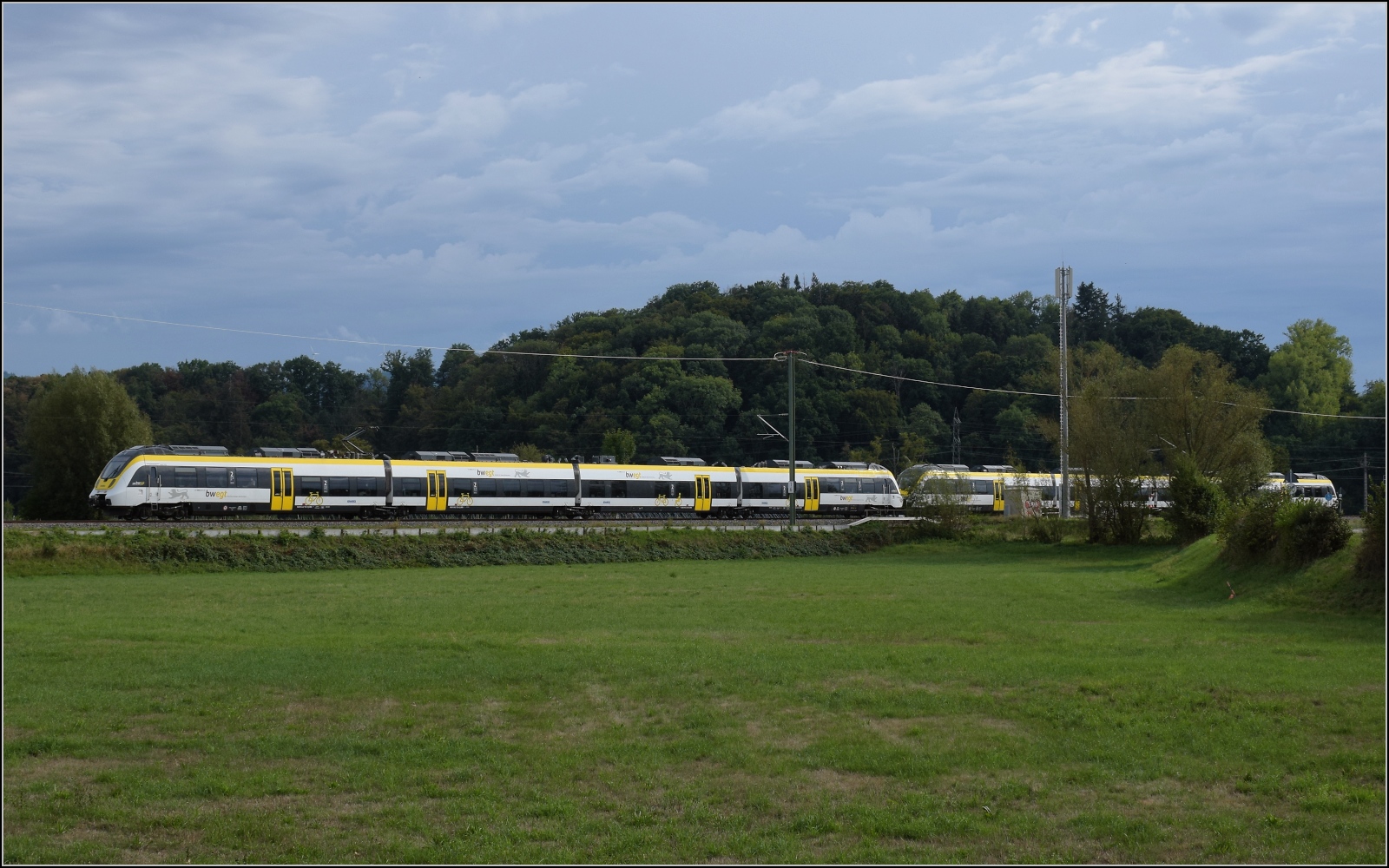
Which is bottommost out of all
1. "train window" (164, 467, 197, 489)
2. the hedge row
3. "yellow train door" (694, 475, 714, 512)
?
the hedge row

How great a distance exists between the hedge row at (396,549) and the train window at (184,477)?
8.02 meters

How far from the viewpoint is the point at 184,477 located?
4388 centimetres

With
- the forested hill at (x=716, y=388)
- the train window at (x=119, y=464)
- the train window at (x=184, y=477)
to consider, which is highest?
the forested hill at (x=716, y=388)

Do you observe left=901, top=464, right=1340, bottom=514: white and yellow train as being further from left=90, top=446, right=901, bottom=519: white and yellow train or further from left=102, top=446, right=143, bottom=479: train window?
left=102, top=446, right=143, bottom=479: train window

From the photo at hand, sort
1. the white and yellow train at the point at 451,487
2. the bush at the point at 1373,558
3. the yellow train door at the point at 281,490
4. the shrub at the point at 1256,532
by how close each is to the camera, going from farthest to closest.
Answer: the yellow train door at the point at 281,490 → the white and yellow train at the point at 451,487 → the shrub at the point at 1256,532 → the bush at the point at 1373,558

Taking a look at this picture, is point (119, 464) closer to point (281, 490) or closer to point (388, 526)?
point (281, 490)

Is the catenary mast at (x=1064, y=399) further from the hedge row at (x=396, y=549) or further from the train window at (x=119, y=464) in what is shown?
the train window at (x=119, y=464)

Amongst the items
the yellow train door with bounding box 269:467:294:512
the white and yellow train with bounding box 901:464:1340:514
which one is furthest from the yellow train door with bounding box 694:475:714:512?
the yellow train door with bounding box 269:467:294:512

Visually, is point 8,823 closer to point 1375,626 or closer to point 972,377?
point 1375,626

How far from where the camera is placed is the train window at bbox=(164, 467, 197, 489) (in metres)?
43.7

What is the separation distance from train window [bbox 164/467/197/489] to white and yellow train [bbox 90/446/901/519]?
3 cm

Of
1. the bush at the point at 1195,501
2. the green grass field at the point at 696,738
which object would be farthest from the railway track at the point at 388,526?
the green grass field at the point at 696,738

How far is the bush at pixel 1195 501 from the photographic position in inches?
1544

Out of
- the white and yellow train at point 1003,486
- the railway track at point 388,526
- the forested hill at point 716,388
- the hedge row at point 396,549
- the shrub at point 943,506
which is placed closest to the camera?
the hedge row at point 396,549
